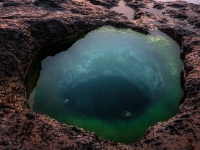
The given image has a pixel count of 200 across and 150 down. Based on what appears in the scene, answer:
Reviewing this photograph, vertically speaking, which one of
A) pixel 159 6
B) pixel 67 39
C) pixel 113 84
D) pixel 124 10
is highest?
pixel 159 6

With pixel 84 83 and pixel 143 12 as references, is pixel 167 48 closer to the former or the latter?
pixel 143 12

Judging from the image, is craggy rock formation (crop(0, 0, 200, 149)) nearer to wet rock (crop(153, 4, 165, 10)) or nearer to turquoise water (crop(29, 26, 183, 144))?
wet rock (crop(153, 4, 165, 10))

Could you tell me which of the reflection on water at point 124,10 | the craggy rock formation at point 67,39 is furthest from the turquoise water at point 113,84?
the reflection on water at point 124,10

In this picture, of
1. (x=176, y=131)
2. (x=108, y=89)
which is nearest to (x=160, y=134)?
(x=176, y=131)

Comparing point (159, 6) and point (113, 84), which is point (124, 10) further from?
point (113, 84)

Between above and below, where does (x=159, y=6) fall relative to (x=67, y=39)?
above

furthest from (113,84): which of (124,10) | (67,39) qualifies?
(124,10)

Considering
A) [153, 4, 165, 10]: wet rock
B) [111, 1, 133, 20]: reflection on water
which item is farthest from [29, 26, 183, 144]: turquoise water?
[153, 4, 165, 10]: wet rock
